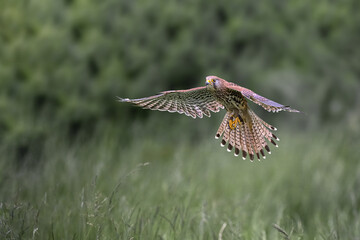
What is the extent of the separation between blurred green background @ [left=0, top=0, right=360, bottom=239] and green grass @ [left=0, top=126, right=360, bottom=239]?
0.03 m

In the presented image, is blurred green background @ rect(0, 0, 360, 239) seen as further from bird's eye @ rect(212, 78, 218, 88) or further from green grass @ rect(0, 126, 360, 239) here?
bird's eye @ rect(212, 78, 218, 88)

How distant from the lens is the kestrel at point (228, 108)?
190 cm

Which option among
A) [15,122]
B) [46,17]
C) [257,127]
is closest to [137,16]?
[46,17]

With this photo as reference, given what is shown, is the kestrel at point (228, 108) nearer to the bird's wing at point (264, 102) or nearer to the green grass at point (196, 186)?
the bird's wing at point (264, 102)

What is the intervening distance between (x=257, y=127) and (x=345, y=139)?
605 cm

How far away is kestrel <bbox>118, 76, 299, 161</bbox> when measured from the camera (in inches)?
74.6

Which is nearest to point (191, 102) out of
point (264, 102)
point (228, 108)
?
point (228, 108)

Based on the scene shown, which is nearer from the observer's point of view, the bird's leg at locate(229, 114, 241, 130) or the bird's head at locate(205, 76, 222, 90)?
the bird's head at locate(205, 76, 222, 90)

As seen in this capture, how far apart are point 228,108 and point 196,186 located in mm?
2887

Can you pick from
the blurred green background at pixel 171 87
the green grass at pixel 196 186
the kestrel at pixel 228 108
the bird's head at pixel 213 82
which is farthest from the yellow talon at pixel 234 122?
the blurred green background at pixel 171 87

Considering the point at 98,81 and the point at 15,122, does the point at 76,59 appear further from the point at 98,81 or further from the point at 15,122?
the point at 15,122

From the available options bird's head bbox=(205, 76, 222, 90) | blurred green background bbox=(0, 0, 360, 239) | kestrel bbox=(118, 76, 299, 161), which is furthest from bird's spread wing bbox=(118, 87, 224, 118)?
blurred green background bbox=(0, 0, 360, 239)

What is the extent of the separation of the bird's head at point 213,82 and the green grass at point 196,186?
1266mm

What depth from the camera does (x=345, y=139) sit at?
7.74 metres
